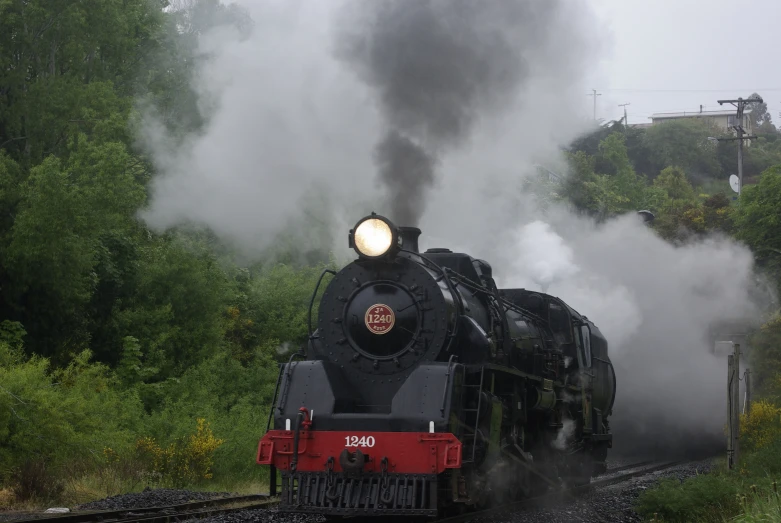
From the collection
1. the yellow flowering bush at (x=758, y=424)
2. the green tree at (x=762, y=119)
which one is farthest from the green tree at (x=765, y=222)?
the green tree at (x=762, y=119)

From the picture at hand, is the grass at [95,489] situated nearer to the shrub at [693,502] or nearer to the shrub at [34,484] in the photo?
the shrub at [34,484]

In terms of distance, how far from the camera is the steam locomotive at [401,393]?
27.5 feet

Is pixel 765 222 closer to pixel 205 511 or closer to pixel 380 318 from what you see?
pixel 380 318

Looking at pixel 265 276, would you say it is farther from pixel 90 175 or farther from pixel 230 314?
pixel 90 175

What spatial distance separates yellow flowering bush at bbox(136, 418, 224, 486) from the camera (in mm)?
13656

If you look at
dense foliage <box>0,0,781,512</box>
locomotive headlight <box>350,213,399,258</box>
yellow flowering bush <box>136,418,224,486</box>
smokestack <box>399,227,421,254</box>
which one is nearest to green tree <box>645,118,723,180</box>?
dense foliage <box>0,0,781,512</box>

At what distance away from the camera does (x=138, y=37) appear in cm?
2536

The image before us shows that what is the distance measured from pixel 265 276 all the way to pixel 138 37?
7.47 metres

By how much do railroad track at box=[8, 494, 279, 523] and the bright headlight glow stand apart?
3.36 meters

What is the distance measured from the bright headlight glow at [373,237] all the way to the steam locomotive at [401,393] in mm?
12

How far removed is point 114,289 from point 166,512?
1148cm

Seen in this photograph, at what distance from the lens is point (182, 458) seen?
13758mm

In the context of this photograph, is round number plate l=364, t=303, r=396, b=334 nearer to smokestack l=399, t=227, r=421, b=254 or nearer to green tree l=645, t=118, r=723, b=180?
smokestack l=399, t=227, r=421, b=254

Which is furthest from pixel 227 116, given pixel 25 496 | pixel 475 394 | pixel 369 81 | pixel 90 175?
pixel 475 394
